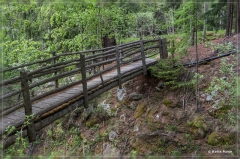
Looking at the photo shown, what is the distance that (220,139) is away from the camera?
209 inches

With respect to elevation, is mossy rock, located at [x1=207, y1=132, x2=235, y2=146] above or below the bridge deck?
below

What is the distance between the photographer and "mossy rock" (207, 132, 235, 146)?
515 cm

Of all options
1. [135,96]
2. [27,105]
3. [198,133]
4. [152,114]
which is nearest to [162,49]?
[135,96]

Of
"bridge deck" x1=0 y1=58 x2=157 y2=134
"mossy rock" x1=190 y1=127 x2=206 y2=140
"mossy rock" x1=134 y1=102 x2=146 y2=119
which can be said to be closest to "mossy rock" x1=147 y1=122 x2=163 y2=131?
"mossy rock" x1=134 y1=102 x2=146 y2=119

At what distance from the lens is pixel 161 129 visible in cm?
641

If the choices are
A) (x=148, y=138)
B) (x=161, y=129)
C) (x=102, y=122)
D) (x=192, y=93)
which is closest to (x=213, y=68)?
(x=192, y=93)

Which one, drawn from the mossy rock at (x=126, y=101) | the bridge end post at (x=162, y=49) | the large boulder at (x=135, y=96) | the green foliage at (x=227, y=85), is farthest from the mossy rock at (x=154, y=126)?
the bridge end post at (x=162, y=49)

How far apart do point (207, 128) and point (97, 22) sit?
22.5ft

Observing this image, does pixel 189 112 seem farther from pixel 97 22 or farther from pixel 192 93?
pixel 97 22

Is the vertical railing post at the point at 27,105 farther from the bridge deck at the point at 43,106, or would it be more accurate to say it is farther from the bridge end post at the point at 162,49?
the bridge end post at the point at 162,49

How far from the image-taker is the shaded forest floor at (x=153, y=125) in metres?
5.46

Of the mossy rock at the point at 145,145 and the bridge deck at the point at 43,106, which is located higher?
the bridge deck at the point at 43,106

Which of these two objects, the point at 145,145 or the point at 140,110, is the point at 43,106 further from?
the point at 140,110

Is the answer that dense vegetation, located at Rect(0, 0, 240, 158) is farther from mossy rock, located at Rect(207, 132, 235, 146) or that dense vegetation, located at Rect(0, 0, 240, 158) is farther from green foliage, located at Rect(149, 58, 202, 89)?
mossy rock, located at Rect(207, 132, 235, 146)
